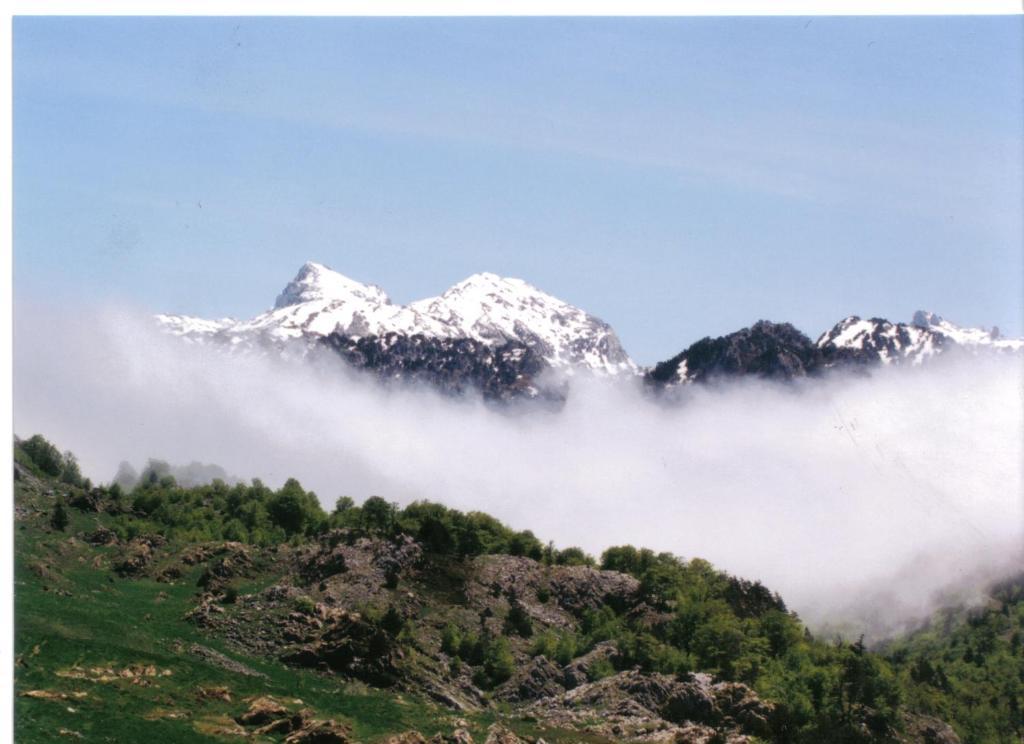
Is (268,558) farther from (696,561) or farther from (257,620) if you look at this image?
(696,561)

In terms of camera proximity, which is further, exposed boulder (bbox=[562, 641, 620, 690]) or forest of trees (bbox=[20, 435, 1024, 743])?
forest of trees (bbox=[20, 435, 1024, 743])

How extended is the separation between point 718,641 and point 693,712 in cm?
2323

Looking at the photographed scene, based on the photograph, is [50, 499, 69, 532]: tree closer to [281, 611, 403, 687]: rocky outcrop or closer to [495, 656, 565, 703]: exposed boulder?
[281, 611, 403, 687]: rocky outcrop

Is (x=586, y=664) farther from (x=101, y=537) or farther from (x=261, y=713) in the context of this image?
(x=101, y=537)

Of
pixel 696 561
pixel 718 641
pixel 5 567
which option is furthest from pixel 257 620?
pixel 696 561

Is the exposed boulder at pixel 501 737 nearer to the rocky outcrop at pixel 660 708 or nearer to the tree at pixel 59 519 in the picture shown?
the rocky outcrop at pixel 660 708

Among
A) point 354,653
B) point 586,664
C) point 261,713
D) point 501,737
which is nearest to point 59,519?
point 354,653

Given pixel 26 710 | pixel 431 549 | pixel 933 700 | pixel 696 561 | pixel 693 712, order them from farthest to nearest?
pixel 696 561
pixel 933 700
pixel 431 549
pixel 693 712
pixel 26 710

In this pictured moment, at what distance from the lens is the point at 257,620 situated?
4109 inches

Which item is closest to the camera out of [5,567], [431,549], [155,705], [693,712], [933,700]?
[5,567]

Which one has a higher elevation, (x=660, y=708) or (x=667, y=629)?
(x=667, y=629)

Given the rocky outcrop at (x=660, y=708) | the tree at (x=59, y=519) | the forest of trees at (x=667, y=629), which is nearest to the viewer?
the rocky outcrop at (x=660, y=708)

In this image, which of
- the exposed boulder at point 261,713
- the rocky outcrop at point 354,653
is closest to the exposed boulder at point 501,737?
the rocky outcrop at point 354,653

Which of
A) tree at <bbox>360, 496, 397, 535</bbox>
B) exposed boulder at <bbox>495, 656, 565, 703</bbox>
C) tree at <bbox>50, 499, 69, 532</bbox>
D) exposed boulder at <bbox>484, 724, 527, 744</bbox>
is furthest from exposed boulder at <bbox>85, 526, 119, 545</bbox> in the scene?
exposed boulder at <bbox>484, 724, 527, 744</bbox>
